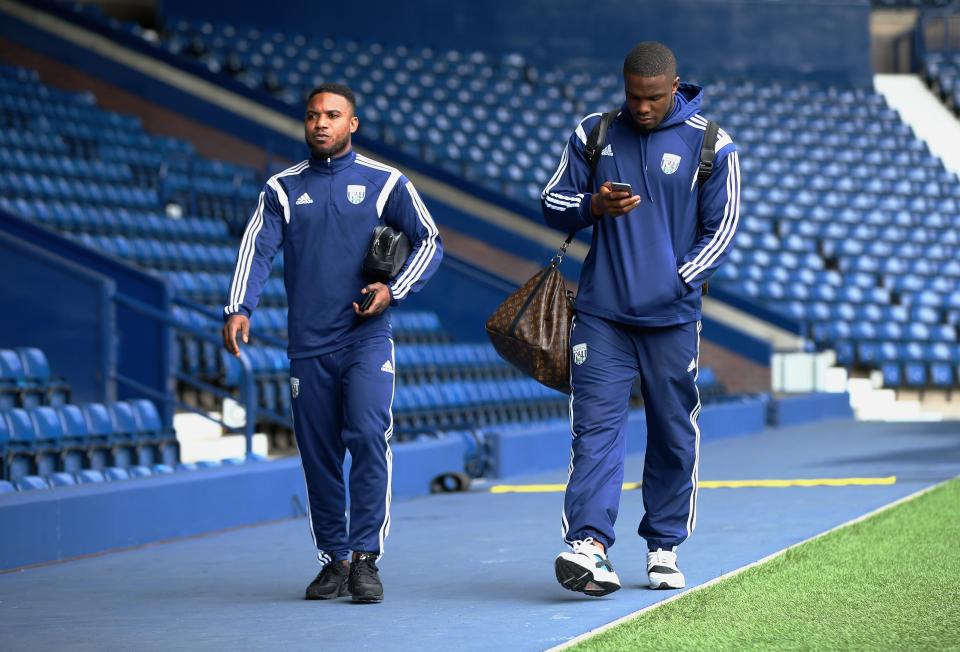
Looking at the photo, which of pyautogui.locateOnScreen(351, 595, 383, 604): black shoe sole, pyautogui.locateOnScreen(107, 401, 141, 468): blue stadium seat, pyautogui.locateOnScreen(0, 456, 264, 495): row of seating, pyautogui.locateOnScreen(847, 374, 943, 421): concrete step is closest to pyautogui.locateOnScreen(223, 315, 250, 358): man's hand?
pyautogui.locateOnScreen(351, 595, 383, 604): black shoe sole

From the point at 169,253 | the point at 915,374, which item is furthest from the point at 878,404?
the point at 169,253

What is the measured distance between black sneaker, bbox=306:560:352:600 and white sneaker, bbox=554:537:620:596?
2.47 feet

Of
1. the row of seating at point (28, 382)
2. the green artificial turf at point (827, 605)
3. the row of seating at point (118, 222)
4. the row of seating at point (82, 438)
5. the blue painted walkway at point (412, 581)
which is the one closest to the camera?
the green artificial turf at point (827, 605)

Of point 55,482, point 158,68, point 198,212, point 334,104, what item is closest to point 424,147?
point 158,68

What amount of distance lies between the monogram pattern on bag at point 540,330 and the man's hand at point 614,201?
0.42m

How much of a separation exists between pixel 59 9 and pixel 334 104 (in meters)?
14.4

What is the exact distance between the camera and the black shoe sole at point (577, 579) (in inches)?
192

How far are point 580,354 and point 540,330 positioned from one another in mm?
165

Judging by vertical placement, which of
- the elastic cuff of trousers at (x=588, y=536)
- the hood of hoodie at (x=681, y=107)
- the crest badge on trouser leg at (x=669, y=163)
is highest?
the hood of hoodie at (x=681, y=107)

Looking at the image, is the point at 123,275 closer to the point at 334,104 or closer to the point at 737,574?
the point at 334,104

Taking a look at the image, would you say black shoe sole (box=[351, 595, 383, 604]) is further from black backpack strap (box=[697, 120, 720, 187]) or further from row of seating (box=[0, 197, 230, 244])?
row of seating (box=[0, 197, 230, 244])

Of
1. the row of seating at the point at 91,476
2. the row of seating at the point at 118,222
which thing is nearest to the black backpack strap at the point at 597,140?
the row of seating at the point at 91,476

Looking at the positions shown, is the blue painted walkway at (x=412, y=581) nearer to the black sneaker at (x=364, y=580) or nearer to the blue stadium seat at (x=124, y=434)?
the black sneaker at (x=364, y=580)

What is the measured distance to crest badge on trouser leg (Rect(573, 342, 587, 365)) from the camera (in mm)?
5133
